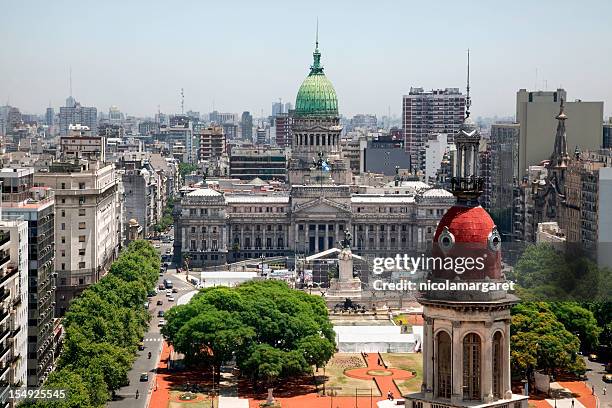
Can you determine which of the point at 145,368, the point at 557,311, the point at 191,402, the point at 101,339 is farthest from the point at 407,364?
the point at 101,339

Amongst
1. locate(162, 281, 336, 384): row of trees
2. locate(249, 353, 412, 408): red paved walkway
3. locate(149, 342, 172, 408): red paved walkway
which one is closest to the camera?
locate(249, 353, 412, 408): red paved walkway

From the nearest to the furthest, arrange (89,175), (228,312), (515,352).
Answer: (515,352), (228,312), (89,175)

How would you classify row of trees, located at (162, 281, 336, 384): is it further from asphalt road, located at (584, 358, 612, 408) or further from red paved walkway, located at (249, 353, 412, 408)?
asphalt road, located at (584, 358, 612, 408)

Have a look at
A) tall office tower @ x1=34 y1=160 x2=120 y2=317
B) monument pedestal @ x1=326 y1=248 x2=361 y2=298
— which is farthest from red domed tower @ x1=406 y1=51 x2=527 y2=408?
monument pedestal @ x1=326 y1=248 x2=361 y2=298

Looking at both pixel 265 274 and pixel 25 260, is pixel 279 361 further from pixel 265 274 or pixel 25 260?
pixel 265 274

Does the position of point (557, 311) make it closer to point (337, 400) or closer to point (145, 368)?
point (337, 400)

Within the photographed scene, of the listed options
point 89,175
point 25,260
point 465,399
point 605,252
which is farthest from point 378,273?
point 465,399

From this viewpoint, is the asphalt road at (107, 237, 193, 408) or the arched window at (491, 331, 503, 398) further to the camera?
the asphalt road at (107, 237, 193, 408)
